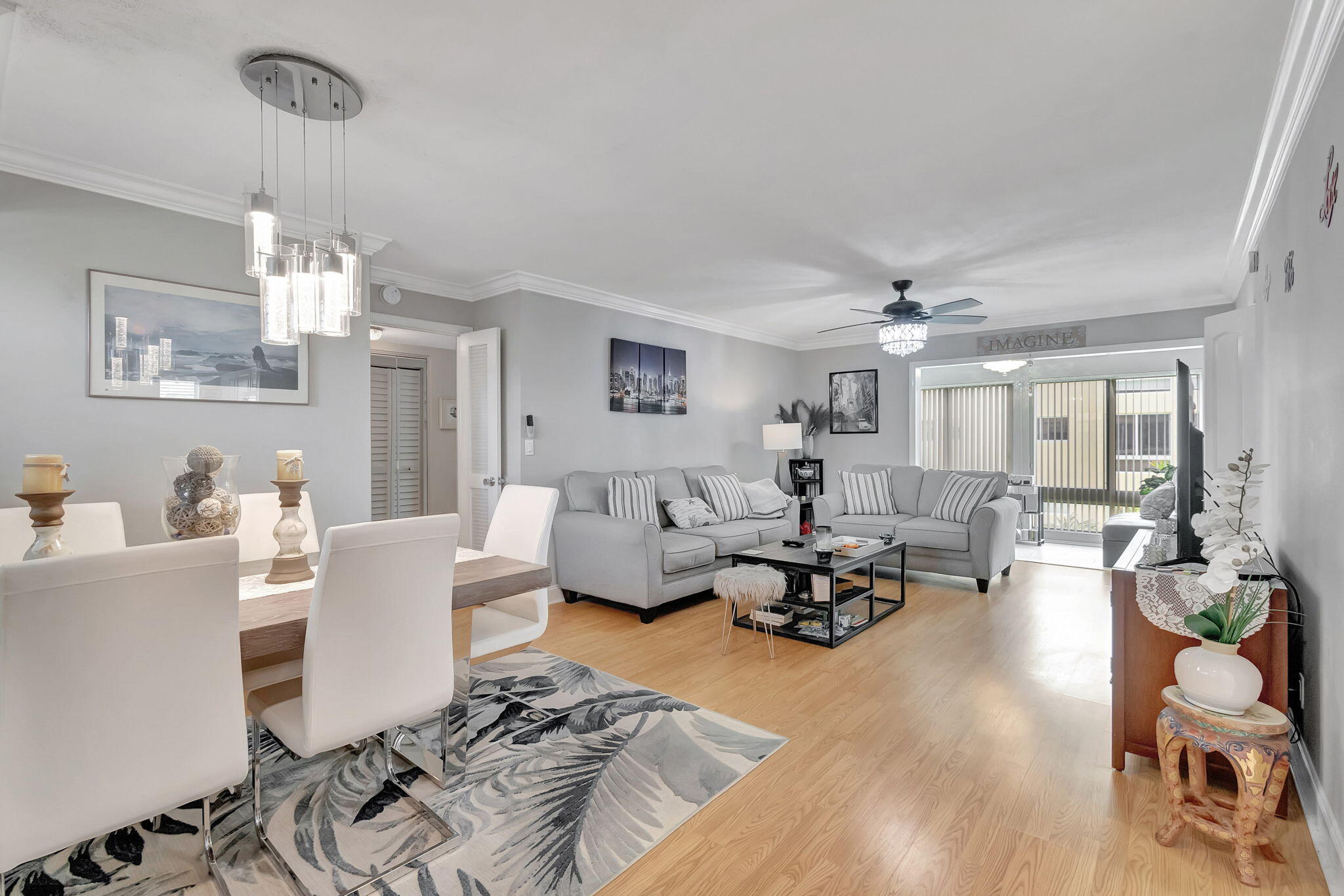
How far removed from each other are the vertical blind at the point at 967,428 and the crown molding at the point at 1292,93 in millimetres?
4088

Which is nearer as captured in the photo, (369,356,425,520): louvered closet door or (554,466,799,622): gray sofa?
(554,466,799,622): gray sofa

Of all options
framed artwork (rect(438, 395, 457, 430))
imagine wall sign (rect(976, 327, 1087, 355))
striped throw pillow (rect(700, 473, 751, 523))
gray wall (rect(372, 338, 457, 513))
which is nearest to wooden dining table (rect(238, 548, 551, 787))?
striped throw pillow (rect(700, 473, 751, 523))

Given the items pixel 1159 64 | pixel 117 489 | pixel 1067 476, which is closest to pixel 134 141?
pixel 117 489

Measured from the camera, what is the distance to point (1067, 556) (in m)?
6.16

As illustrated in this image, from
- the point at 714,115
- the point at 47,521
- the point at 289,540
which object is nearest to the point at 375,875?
the point at 289,540

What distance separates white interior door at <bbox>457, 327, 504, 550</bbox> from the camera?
184 inches

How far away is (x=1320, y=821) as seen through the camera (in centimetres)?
186

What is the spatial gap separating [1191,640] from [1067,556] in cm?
447

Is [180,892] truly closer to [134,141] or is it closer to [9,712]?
[9,712]

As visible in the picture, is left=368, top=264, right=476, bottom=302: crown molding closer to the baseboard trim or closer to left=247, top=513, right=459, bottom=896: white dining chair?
left=247, top=513, right=459, bottom=896: white dining chair

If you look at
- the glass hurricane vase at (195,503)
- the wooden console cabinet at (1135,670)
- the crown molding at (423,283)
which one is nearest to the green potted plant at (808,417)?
the crown molding at (423,283)

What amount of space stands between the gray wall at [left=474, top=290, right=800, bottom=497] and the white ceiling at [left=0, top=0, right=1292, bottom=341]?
32.9 inches

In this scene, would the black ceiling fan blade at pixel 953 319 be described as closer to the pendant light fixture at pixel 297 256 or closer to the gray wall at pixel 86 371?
the pendant light fixture at pixel 297 256

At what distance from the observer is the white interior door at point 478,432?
4668 millimetres
